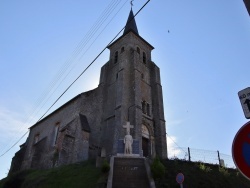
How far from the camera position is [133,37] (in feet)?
102

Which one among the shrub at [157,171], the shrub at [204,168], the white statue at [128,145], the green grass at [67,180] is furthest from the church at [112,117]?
the shrub at [157,171]

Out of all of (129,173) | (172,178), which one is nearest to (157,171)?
(172,178)

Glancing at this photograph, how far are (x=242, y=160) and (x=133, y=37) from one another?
1150 inches

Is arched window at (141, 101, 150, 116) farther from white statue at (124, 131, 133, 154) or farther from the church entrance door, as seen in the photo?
white statue at (124, 131, 133, 154)

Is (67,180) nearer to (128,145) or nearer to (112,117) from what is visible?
(128,145)

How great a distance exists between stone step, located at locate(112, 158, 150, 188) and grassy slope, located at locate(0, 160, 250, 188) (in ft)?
2.39

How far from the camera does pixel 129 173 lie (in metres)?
13.2

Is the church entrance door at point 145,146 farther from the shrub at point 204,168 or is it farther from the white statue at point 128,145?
the shrub at point 204,168

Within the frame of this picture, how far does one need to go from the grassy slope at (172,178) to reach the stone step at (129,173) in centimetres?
73

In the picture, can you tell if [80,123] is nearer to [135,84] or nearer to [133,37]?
[135,84]

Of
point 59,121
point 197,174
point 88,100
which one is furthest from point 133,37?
point 197,174

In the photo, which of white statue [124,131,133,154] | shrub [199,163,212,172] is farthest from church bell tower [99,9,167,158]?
shrub [199,163,212,172]

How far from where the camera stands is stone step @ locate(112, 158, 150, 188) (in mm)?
11693

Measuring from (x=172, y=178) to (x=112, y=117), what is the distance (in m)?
13.2
